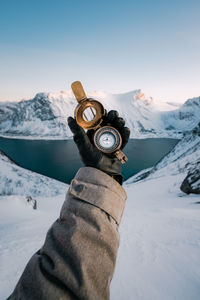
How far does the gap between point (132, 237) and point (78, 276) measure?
3554mm

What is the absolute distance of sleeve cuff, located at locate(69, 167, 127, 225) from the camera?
1330 millimetres

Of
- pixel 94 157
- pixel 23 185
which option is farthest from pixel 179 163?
pixel 94 157

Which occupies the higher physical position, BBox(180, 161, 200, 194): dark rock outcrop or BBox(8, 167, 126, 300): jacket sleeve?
BBox(8, 167, 126, 300): jacket sleeve

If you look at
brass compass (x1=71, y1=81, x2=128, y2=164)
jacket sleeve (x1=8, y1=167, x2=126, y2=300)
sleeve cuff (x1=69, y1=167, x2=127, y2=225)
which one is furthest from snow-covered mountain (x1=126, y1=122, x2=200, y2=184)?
jacket sleeve (x1=8, y1=167, x2=126, y2=300)

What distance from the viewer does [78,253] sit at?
1048mm

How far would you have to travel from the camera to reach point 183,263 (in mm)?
2752

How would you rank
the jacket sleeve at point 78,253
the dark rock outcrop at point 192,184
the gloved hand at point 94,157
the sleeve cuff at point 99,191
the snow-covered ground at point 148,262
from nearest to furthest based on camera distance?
the jacket sleeve at point 78,253 < the sleeve cuff at point 99,191 < the gloved hand at point 94,157 < the snow-covered ground at point 148,262 < the dark rock outcrop at point 192,184

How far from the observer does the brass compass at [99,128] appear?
2287 mm

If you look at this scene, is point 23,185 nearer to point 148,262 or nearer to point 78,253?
point 148,262

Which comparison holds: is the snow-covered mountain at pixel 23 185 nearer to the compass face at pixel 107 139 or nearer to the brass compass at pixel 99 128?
the brass compass at pixel 99 128

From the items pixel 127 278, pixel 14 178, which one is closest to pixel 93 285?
pixel 127 278

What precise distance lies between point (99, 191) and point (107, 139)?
1.11 m

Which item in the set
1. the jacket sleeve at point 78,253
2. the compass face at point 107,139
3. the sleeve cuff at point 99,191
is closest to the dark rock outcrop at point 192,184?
the compass face at point 107,139

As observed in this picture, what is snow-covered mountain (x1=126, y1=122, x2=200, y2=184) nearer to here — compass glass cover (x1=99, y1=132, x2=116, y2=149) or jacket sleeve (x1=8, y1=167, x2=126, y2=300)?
compass glass cover (x1=99, y1=132, x2=116, y2=149)
